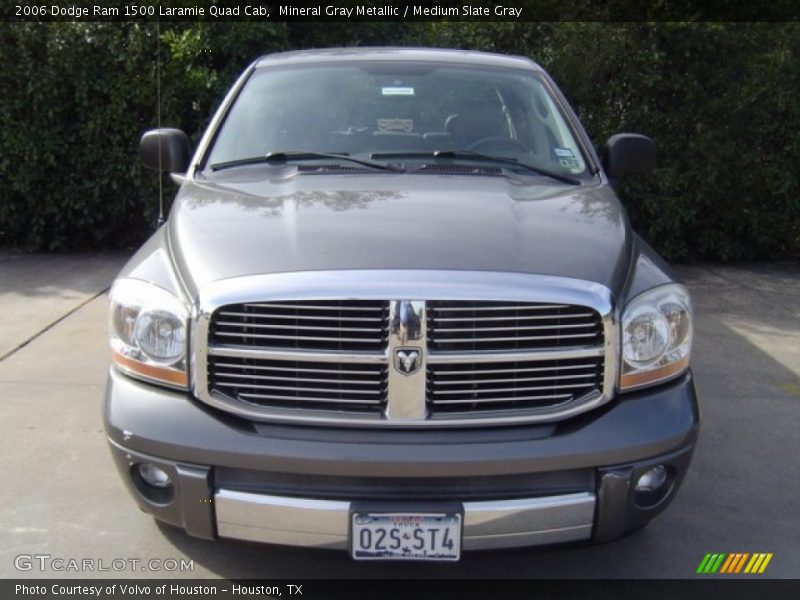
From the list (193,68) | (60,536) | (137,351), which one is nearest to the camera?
(137,351)

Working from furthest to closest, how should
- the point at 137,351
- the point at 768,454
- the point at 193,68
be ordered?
1. the point at 193,68
2. the point at 768,454
3. the point at 137,351

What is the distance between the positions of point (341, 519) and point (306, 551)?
0.63 ft

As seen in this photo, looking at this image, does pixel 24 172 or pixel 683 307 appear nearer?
pixel 683 307

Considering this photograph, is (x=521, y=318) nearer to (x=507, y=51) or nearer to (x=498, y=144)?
(x=498, y=144)

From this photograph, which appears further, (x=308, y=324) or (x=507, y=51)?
(x=507, y=51)

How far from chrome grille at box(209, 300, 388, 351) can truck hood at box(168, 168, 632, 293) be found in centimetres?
13

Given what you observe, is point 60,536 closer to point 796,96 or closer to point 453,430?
point 453,430

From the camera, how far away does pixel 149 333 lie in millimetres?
3111

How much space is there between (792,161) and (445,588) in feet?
20.6

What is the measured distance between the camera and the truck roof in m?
4.91

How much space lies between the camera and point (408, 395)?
2.97 metres

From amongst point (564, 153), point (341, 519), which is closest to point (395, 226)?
point (341, 519)

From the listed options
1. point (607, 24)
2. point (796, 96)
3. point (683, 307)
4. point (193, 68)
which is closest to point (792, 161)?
point (796, 96)

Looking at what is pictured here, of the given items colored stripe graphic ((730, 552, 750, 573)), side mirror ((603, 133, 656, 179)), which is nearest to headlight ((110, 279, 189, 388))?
colored stripe graphic ((730, 552, 750, 573))
